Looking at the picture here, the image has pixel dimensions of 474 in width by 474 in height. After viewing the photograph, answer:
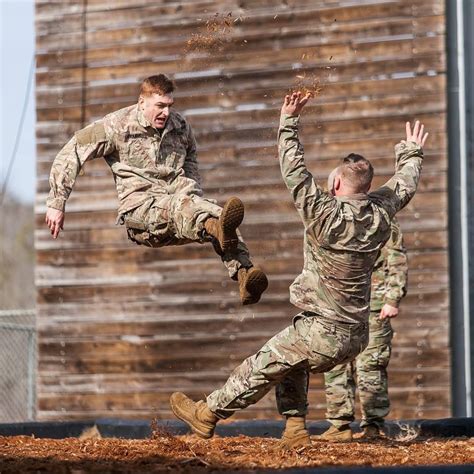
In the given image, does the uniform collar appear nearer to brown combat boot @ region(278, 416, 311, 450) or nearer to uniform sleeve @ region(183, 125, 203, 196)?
uniform sleeve @ region(183, 125, 203, 196)

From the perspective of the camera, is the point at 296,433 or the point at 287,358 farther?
the point at 296,433

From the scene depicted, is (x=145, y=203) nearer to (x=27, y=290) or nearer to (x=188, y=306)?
(x=188, y=306)

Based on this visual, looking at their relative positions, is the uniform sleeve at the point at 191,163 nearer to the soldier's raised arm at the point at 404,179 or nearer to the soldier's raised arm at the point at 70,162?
the soldier's raised arm at the point at 70,162

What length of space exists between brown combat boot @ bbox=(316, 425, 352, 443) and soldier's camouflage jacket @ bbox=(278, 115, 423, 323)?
1.82m

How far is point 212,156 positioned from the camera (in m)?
14.1

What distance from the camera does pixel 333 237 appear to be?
7.74 metres

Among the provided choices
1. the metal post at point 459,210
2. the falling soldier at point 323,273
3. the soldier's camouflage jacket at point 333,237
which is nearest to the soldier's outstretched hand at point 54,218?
the falling soldier at point 323,273

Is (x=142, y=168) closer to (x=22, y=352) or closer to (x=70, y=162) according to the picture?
(x=70, y=162)

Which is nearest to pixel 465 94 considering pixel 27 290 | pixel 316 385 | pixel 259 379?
pixel 316 385

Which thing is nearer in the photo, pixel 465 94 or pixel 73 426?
pixel 73 426

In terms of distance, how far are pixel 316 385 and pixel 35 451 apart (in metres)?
5.62

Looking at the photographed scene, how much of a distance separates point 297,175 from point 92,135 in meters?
2.33

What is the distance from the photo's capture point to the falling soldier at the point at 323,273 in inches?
302

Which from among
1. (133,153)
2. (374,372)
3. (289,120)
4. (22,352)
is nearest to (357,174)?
(289,120)
